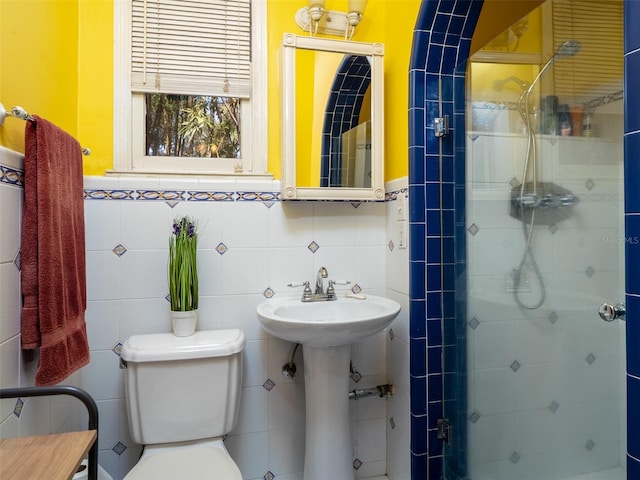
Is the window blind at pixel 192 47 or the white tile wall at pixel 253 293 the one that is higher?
the window blind at pixel 192 47

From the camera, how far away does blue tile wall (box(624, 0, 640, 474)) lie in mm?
777

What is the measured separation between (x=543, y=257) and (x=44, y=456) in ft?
4.48

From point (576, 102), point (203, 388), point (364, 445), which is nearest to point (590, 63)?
point (576, 102)

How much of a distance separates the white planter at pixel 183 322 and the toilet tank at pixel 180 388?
79 mm

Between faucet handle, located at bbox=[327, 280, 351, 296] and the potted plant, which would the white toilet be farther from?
faucet handle, located at bbox=[327, 280, 351, 296]

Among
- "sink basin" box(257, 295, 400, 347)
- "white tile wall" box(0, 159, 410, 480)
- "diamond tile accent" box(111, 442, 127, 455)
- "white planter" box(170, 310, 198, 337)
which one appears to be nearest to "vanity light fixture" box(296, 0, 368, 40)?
"white tile wall" box(0, 159, 410, 480)

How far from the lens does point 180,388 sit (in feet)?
4.77

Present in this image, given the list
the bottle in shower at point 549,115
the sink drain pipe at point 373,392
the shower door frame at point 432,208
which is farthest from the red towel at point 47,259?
the bottle in shower at point 549,115

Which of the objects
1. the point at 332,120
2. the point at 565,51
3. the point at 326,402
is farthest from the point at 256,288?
the point at 565,51

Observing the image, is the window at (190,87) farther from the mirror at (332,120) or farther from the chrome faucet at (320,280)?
the chrome faucet at (320,280)

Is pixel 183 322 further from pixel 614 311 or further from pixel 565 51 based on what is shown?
pixel 565 51

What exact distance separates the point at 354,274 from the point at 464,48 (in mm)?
1071

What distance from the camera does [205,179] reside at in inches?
68.1

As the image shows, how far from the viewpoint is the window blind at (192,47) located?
1.74m
